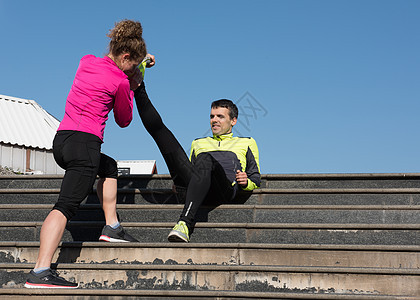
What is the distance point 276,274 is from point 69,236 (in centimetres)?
203

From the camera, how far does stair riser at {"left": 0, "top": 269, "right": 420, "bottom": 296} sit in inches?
146

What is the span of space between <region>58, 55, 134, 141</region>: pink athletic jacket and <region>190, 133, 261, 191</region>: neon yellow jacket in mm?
1396

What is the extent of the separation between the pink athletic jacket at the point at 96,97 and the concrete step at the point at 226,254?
0.94m

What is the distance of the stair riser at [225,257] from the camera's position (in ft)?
13.3

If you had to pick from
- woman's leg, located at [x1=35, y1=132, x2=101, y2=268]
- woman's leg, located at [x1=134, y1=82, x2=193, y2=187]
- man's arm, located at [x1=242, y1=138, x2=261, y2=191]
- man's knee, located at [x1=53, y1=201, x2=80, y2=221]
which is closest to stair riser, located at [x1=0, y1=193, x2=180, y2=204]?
woman's leg, located at [x1=134, y1=82, x2=193, y2=187]

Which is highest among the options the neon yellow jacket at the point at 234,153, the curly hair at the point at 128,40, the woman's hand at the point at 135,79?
the curly hair at the point at 128,40

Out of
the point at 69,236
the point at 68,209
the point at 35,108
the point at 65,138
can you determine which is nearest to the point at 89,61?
the point at 65,138

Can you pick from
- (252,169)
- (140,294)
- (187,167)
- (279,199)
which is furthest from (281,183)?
(140,294)

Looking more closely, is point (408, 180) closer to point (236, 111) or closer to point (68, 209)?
point (236, 111)

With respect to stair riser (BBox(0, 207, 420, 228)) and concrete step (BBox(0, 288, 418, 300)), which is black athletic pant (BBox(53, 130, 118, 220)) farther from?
stair riser (BBox(0, 207, 420, 228))

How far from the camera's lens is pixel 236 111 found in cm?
561

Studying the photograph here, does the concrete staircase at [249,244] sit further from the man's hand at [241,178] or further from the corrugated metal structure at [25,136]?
the corrugated metal structure at [25,136]

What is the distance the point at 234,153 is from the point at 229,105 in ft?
1.60

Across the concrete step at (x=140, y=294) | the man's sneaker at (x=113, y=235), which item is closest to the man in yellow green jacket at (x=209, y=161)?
the man's sneaker at (x=113, y=235)
